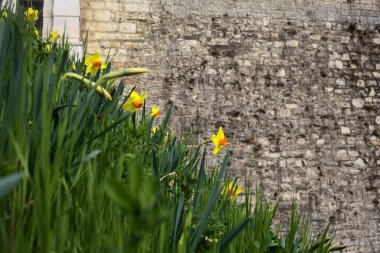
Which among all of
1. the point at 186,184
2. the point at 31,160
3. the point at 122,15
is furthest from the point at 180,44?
the point at 31,160

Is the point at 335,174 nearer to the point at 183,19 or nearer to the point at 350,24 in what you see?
the point at 350,24

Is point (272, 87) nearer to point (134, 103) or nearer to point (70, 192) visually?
point (134, 103)

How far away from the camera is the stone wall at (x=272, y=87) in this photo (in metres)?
5.30

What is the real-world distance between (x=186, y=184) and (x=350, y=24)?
4801 mm

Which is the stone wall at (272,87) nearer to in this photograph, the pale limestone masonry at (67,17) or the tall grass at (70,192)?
the pale limestone masonry at (67,17)

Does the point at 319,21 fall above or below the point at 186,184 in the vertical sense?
above

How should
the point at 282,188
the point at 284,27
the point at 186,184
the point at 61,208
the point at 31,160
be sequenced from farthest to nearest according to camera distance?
1. the point at 284,27
2. the point at 282,188
3. the point at 186,184
4. the point at 31,160
5. the point at 61,208

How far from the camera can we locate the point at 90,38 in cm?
539

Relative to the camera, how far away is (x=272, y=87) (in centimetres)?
548

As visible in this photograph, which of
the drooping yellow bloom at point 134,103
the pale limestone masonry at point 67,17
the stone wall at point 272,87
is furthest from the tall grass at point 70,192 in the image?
the pale limestone masonry at point 67,17

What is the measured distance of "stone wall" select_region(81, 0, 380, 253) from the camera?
530cm

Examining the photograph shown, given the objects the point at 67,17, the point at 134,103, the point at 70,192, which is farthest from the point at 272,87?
the point at 70,192

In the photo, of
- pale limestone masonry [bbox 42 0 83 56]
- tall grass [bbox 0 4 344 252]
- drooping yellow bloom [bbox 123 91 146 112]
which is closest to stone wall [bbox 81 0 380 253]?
pale limestone masonry [bbox 42 0 83 56]

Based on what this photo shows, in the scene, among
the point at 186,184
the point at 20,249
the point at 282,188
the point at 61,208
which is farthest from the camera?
the point at 282,188
